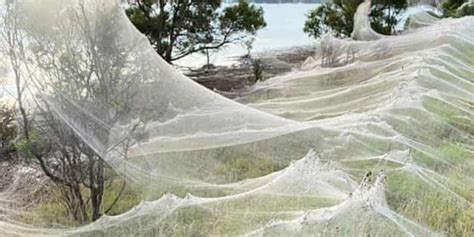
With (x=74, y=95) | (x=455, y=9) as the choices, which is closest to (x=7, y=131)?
(x=74, y=95)

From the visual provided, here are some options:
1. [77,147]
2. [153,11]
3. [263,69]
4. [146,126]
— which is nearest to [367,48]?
[263,69]

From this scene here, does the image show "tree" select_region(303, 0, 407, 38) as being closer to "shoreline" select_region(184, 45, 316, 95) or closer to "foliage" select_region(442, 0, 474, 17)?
"shoreline" select_region(184, 45, 316, 95)

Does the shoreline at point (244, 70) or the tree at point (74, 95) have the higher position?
the tree at point (74, 95)

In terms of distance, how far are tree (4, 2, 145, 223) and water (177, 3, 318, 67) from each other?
7586 mm

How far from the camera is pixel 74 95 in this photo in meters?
3.35

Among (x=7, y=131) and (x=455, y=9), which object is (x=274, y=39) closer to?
(x=455, y=9)

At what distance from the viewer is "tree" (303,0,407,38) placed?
1207 centimetres

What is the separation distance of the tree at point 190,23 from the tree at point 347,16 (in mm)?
1721

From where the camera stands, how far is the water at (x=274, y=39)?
11625mm

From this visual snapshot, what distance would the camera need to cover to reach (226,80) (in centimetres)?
988

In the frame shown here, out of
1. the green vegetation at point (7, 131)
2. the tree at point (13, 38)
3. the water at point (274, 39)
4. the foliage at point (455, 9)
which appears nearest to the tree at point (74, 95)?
the tree at point (13, 38)

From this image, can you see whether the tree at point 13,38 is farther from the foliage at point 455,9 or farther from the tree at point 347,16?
the foliage at point 455,9

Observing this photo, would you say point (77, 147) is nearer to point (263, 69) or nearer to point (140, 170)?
point (140, 170)

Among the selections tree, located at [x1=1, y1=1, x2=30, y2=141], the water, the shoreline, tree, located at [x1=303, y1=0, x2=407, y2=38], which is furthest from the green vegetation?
tree, located at [x1=303, y1=0, x2=407, y2=38]
